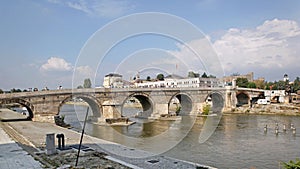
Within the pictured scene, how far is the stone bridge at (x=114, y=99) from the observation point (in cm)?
2405

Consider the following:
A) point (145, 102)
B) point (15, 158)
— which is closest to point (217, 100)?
point (145, 102)

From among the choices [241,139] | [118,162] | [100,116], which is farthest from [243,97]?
[118,162]

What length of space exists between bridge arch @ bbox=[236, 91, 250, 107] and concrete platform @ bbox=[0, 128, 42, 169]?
137ft

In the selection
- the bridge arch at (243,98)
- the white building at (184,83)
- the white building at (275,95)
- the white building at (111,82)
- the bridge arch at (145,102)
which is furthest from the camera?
the bridge arch at (243,98)

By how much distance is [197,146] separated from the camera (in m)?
14.7

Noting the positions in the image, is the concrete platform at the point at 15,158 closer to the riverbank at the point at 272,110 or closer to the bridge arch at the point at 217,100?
the riverbank at the point at 272,110

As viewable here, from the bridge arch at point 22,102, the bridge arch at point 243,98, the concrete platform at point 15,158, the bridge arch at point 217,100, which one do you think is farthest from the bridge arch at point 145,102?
the concrete platform at point 15,158

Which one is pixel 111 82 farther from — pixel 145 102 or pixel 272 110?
pixel 272 110

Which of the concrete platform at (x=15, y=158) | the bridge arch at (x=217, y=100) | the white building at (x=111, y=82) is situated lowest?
the concrete platform at (x=15, y=158)

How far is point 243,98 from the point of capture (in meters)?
50.7

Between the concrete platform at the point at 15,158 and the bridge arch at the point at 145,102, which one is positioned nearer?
the concrete platform at the point at 15,158

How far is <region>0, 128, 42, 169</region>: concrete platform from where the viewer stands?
8.01 m

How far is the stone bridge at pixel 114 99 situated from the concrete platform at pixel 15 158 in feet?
43.0

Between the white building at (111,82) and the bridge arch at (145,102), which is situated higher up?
the white building at (111,82)
